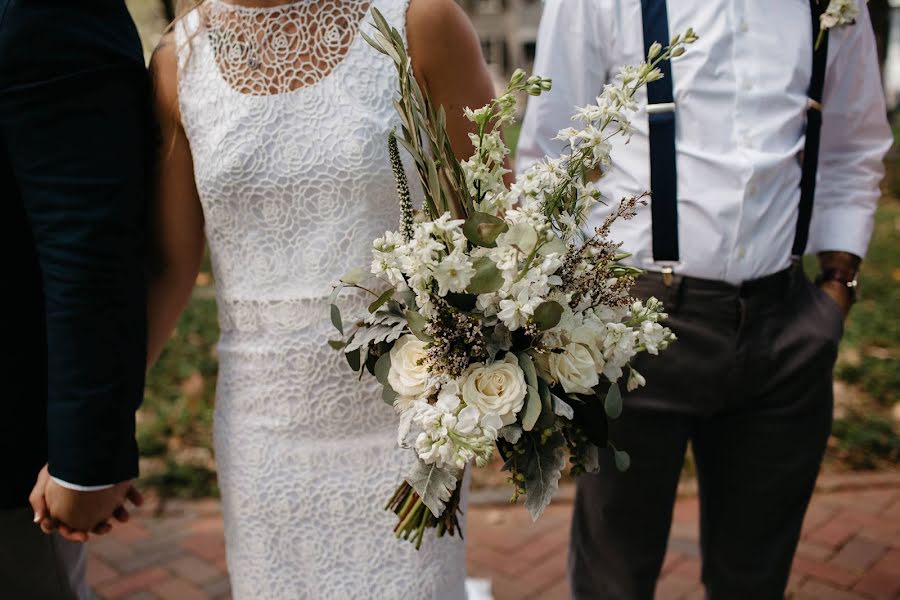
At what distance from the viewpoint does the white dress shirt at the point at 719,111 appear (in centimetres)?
204

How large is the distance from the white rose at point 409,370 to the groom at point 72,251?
2.02 ft

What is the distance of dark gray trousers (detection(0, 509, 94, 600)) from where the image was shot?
5.86 feet

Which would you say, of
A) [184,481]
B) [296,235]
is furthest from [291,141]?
[184,481]

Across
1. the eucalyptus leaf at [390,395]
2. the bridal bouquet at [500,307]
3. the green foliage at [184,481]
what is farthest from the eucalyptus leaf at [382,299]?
the green foliage at [184,481]

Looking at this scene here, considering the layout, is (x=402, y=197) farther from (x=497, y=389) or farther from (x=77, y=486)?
(x=77, y=486)

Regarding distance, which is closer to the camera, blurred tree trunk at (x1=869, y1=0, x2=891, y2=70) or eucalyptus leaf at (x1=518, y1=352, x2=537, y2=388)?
eucalyptus leaf at (x1=518, y1=352, x2=537, y2=388)

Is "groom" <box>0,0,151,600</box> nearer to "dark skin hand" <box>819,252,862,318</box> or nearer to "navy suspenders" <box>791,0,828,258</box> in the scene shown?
"navy suspenders" <box>791,0,828,258</box>

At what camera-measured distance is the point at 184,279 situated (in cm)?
193

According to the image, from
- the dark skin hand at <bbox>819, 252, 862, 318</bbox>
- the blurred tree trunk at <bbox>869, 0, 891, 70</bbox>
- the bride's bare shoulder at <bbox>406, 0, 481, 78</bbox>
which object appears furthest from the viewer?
the blurred tree trunk at <bbox>869, 0, 891, 70</bbox>

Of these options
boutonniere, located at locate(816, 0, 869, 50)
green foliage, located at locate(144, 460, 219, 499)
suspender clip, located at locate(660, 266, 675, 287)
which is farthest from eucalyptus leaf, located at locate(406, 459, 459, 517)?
green foliage, located at locate(144, 460, 219, 499)

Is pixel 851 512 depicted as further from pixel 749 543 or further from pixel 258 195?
pixel 258 195

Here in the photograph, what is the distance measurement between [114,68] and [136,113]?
10 centimetres

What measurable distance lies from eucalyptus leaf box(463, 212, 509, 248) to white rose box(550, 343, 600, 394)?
22cm

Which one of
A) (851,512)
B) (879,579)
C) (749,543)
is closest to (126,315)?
(749,543)
